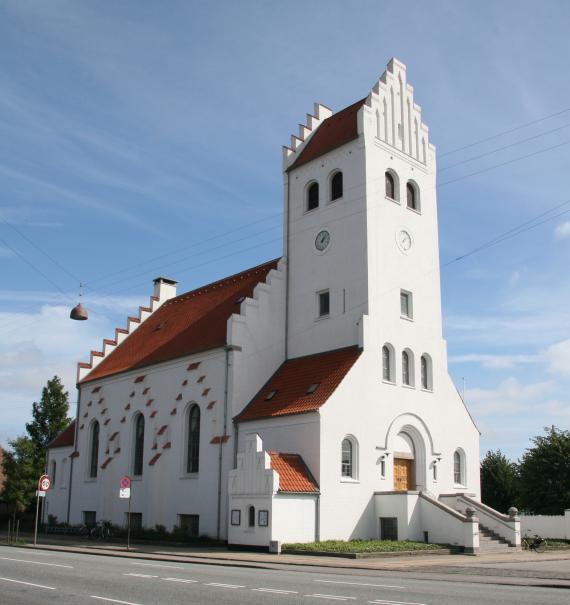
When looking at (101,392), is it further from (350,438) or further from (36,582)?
(36,582)

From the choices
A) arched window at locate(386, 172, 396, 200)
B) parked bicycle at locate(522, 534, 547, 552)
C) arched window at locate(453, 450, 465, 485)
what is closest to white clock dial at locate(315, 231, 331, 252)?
arched window at locate(386, 172, 396, 200)

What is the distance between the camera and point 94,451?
1820 inches

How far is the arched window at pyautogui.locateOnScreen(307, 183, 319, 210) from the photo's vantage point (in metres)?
39.3

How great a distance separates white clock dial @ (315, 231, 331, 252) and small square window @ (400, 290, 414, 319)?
4.53m

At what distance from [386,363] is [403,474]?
5253 millimetres

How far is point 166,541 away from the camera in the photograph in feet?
110

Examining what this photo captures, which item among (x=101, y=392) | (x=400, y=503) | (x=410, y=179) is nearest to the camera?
(x=400, y=503)

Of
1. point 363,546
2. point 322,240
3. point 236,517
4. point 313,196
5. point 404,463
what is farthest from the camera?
point 313,196

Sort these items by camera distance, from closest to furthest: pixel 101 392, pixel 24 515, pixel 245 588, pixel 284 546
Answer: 1. pixel 245 588
2. pixel 284 546
3. pixel 101 392
4. pixel 24 515

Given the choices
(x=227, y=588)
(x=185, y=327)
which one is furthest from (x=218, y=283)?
(x=227, y=588)

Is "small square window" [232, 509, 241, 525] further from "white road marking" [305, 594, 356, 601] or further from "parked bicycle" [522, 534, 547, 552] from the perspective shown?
"white road marking" [305, 594, 356, 601]

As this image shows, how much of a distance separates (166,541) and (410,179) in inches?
858

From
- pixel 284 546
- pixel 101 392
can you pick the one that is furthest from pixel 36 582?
pixel 101 392

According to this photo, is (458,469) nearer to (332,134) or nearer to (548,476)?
(548,476)
